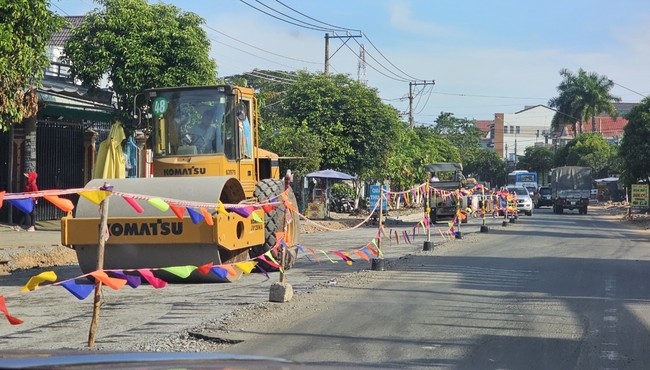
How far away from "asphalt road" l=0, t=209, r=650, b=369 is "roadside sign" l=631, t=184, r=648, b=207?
27.7m

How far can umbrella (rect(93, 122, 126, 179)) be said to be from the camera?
44.1 ft

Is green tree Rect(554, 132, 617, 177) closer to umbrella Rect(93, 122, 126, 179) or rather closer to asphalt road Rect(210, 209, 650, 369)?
asphalt road Rect(210, 209, 650, 369)

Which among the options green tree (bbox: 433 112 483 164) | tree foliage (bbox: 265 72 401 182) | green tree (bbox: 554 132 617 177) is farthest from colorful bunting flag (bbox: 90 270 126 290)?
green tree (bbox: 433 112 483 164)

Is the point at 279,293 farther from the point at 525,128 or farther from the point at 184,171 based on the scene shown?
the point at 525,128

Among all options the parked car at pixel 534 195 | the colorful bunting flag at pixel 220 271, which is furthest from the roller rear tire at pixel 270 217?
the parked car at pixel 534 195

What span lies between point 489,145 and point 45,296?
126913mm

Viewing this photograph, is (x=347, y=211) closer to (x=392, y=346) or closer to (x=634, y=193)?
(x=634, y=193)

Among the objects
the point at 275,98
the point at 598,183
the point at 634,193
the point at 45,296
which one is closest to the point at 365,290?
the point at 45,296

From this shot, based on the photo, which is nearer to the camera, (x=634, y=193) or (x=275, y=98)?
(x=634, y=193)

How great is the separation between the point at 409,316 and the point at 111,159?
277 inches

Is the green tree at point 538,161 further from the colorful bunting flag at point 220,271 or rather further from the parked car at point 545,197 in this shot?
the colorful bunting flag at point 220,271

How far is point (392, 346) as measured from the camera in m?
7.41

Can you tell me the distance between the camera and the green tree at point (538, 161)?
325 feet

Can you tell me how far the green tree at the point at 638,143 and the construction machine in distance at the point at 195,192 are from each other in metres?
30.3
